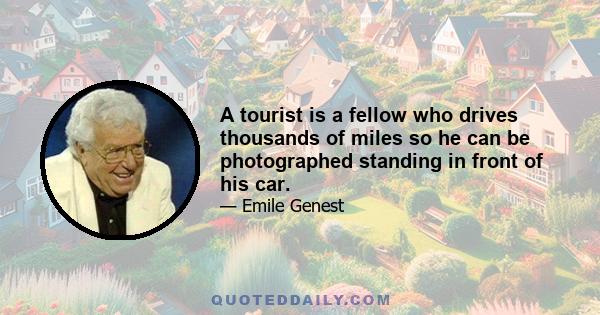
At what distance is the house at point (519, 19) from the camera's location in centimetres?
897

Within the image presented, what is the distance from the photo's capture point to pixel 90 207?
19.6 feet

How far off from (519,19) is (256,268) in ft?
12.2

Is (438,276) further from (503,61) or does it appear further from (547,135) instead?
(503,61)

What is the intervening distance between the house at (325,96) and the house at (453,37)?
867mm

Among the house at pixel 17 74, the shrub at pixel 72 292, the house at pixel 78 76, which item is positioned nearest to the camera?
the shrub at pixel 72 292

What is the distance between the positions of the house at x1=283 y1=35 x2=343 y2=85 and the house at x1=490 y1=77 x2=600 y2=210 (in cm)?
192

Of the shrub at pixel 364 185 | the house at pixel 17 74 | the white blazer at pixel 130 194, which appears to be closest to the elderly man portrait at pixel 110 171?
the white blazer at pixel 130 194

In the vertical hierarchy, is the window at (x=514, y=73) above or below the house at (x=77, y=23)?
below

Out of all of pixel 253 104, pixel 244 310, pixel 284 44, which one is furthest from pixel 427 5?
pixel 244 310

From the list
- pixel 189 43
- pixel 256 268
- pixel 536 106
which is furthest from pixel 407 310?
pixel 189 43

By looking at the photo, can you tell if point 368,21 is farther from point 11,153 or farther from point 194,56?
point 11,153

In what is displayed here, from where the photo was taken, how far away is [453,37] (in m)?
9.06

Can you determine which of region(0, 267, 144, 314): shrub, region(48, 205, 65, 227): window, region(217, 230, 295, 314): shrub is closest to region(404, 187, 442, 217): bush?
region(217, 230, 295, 314): shrub

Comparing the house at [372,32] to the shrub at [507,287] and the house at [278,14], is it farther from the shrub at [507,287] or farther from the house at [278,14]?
the shrub at [507,287]
